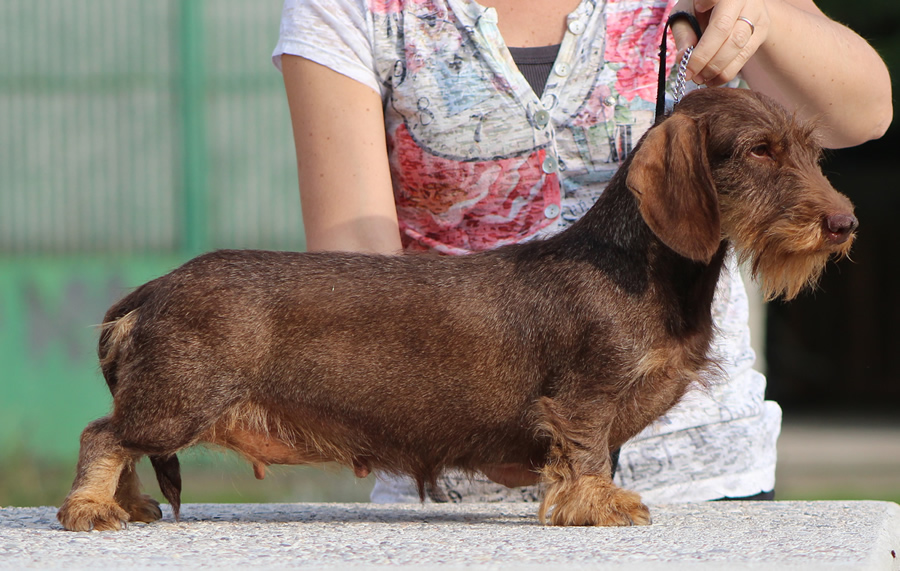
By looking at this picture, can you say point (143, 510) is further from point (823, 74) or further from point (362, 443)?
point (823, 74)

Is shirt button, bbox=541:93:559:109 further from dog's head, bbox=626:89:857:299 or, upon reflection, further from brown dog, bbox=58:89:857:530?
dog's head, bbox=626:89:857:299

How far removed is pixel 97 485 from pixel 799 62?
2.49m

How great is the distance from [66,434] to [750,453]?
6569 mm

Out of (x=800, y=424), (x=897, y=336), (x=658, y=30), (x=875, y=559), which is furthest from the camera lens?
(x=897, y=336)

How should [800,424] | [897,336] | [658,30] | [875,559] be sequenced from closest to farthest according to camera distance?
[875,559] < [658,30] < [800,424] < [897,336]

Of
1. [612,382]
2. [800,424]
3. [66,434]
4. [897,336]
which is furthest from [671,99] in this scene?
[897,336]

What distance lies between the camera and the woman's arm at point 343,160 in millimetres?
3844

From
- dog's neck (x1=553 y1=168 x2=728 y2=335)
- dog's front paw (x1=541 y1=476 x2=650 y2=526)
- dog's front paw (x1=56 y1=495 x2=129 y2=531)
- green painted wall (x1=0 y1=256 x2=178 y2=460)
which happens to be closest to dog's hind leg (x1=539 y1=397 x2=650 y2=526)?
dog's front paw (x1=541 y1=476 x2=650 y2=526)

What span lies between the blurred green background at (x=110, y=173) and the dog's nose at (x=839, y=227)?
6.57 metres

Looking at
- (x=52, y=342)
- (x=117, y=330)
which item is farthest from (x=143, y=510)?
(x=52, y=342)

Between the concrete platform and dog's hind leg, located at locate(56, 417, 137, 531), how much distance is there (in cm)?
6

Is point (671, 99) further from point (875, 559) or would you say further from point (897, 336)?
point (897, 336)

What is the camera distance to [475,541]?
2.86 metres

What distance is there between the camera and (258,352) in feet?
10.4
